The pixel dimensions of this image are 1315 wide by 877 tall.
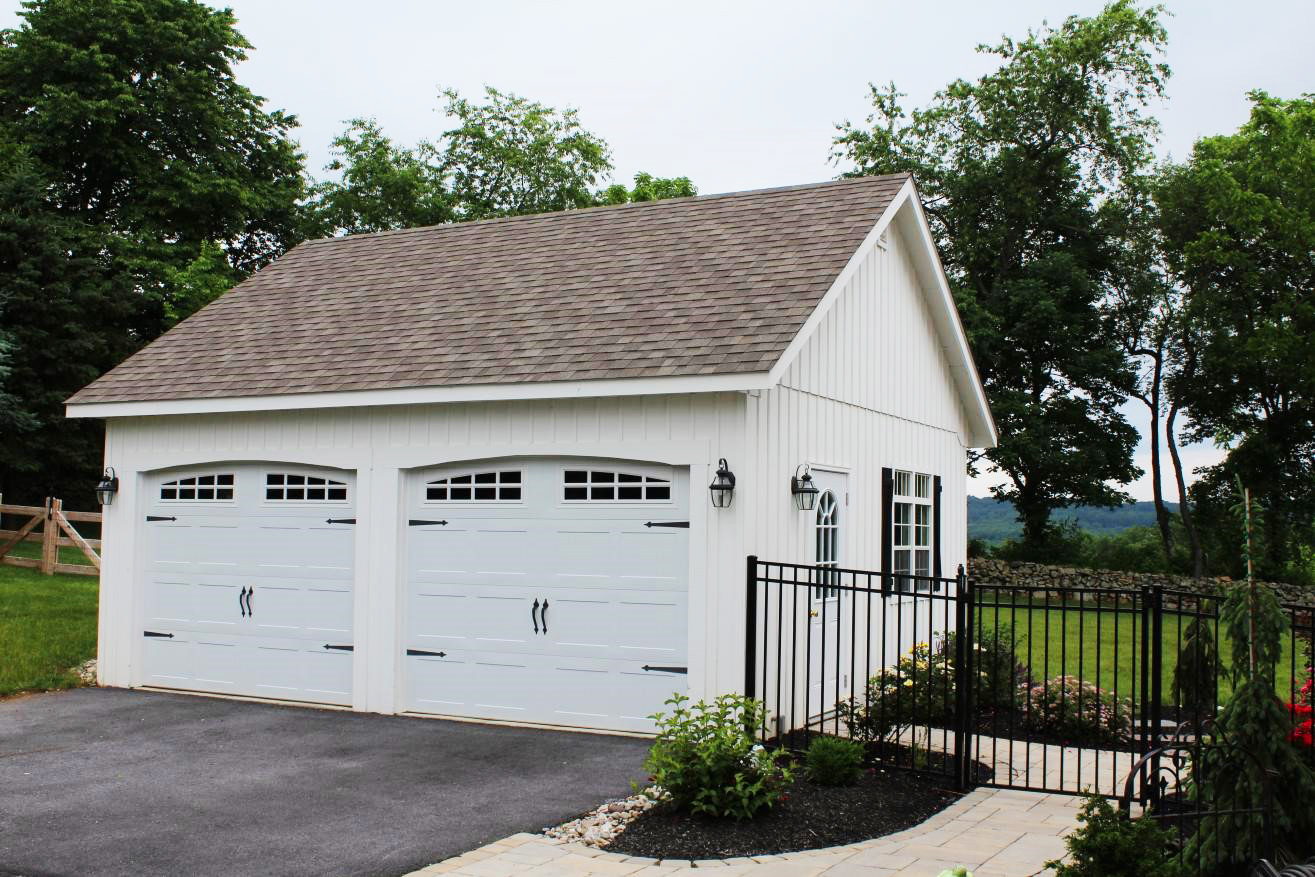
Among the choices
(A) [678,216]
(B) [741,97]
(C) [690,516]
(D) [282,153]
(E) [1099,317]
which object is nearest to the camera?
(C) [690,516]

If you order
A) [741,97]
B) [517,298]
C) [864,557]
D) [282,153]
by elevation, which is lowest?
[864,557]

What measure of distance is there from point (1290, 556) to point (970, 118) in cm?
1366

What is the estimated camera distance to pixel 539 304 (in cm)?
1144

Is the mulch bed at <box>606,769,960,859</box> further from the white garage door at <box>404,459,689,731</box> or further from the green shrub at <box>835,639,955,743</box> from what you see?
the white garage door at <box>404,459,689,731</box>

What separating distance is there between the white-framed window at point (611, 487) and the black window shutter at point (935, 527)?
17.0 feet

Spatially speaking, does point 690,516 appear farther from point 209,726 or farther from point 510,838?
point 209,726

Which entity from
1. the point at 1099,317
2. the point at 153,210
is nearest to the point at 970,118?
the point at 1099,317

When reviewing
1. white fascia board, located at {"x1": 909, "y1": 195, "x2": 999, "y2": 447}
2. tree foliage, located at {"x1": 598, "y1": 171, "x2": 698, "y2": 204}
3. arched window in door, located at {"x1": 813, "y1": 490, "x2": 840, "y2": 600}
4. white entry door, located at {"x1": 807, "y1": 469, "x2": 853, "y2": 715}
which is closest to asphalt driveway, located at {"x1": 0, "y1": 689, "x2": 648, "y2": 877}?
white entry door, located at {"x1": 807, "y1": 469, "x2": 853, "y2": 715}

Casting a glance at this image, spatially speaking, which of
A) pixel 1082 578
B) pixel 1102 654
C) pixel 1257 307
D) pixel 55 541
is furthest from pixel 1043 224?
pixel 55 541

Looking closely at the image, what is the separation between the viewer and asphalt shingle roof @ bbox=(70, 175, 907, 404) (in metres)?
9.84

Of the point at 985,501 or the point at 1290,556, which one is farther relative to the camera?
the point at 985,501

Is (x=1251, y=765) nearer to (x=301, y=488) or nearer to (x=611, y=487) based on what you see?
(x=611, y=487)

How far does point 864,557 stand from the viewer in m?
11.7

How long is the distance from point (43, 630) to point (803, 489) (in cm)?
949
